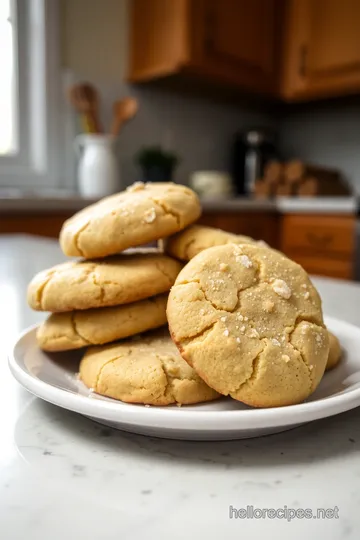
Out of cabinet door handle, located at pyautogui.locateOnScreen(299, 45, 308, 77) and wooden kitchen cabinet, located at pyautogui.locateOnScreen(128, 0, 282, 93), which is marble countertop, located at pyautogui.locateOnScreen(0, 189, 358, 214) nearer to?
wooden kitchen cabinet, located at pyautogui.locateOnScreen(128, 0, 282, 93)

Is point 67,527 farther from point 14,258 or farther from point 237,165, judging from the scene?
point 237,165

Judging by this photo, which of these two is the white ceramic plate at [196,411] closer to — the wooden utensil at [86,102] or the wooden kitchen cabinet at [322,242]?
the wooden kitchen cabinet at [322,242]

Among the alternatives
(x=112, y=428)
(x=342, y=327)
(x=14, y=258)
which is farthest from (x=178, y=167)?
(x=112, y=428)

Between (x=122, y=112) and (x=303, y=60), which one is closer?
(x=122, y=112)

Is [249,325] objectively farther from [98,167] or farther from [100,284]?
[98,167]

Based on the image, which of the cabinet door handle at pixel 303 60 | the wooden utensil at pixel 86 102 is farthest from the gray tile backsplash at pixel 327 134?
the wooden utensil at pixel 86 102

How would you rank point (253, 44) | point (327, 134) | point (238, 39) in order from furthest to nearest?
point (327, 134)
point (253, 44)
point (238, 39)

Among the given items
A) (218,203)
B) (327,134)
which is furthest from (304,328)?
(327,134)
